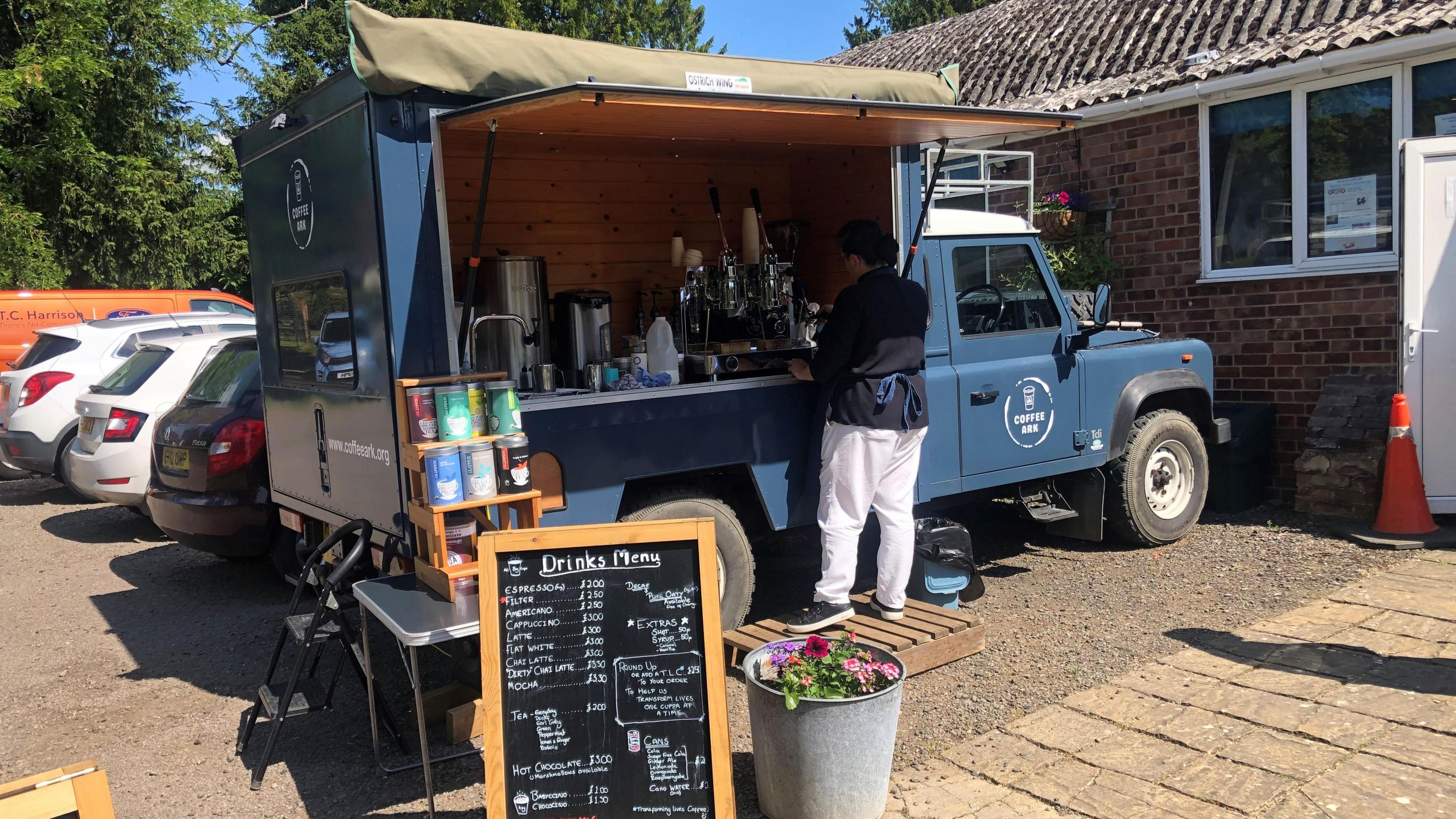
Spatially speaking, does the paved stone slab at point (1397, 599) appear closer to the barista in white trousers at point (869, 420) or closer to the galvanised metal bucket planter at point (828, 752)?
the barista in white trousers at point (869, 420)

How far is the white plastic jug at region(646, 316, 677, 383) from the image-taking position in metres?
5.32

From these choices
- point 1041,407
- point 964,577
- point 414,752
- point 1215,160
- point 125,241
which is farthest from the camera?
point 125,241

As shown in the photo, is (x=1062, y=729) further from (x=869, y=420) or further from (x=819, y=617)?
(x=869, y=420)

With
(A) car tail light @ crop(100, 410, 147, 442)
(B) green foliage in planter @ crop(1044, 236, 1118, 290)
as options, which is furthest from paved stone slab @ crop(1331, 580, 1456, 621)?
(A) car tail light @ crop(100, 410, 147, 442)

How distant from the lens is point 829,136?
17.7 ft

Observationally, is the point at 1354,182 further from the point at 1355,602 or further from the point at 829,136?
the point at 829,136

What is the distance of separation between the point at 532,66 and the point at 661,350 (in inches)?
61.6

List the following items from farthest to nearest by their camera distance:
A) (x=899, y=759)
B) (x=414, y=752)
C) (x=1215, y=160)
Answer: (x=1215, y=160) → (x=414, y=752) → (x=899, y=759)

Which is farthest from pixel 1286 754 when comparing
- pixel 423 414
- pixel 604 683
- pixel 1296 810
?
pixel 423 414

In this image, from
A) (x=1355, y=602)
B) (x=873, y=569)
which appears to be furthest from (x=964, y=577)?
(x=1355, y=602)

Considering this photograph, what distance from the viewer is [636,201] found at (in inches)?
243

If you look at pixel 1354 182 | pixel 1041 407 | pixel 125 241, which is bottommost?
pixel 1041 407

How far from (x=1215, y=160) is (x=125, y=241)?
17.7 meters

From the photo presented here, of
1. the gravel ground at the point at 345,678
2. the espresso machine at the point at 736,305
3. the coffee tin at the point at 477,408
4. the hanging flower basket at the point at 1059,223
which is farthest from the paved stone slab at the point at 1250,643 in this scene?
the hanging flower basket at the point at 1059,223
